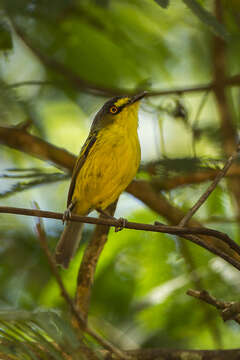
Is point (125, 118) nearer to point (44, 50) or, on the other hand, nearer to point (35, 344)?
point (44, 50)

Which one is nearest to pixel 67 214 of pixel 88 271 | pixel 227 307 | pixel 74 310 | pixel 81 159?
pixel 88 271

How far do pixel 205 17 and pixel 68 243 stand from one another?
2.50 m

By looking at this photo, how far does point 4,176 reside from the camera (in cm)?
370

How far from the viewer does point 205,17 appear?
2658 mm

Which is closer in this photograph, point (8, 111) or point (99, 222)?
point (99, 222)

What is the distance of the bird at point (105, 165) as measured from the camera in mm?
4145

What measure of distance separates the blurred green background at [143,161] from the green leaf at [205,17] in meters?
0.01

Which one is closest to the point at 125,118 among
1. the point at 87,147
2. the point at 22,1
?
the point at 87,147

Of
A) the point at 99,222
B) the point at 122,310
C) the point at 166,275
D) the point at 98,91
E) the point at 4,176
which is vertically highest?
the point at 98,91

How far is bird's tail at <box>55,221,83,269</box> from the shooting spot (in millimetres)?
4285

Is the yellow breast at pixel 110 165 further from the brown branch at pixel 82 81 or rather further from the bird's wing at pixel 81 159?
the brown branch at pixel 82 81

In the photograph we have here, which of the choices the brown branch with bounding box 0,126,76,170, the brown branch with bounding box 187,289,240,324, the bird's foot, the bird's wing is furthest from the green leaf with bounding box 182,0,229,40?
the brown branch with bounding box 0,126,76,170

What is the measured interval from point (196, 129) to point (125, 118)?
30.1 inches

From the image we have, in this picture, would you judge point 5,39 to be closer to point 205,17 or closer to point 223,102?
point 205,17
